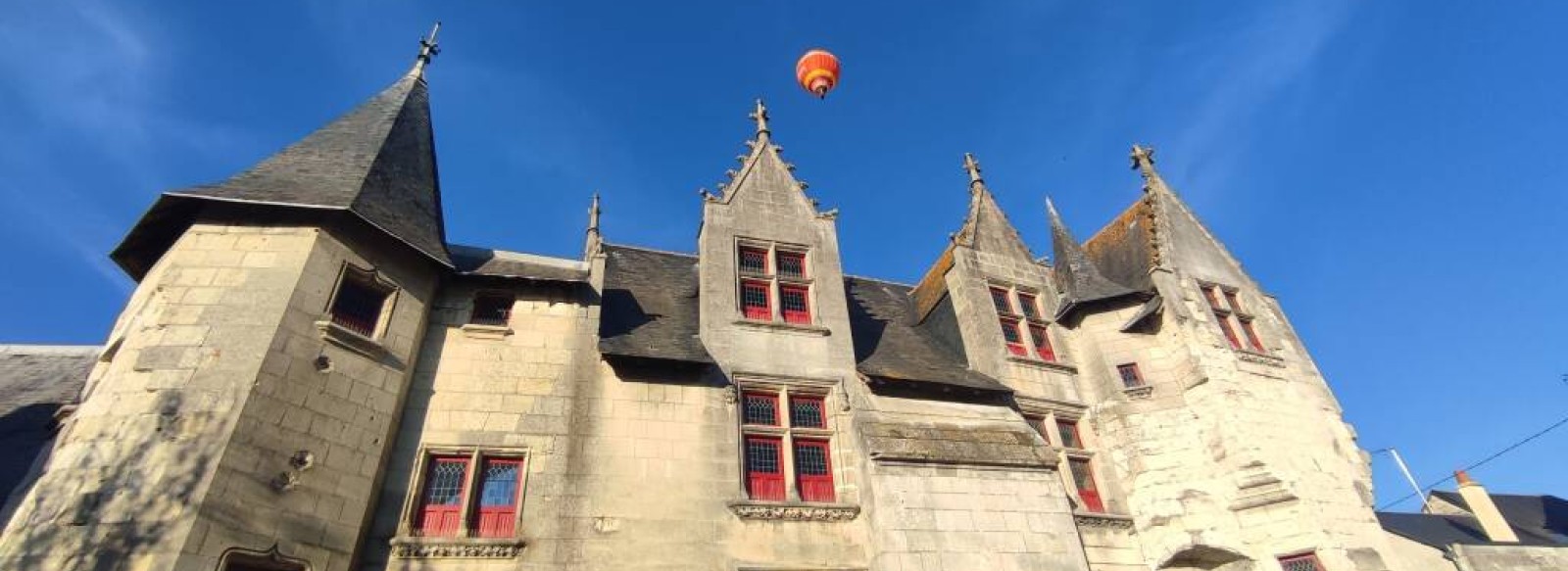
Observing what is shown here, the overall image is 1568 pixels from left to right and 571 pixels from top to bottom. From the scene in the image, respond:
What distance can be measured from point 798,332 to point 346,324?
21.1 feet

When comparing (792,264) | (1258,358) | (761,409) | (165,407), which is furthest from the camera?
(792,264)

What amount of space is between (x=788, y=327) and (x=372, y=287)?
605 centimetres

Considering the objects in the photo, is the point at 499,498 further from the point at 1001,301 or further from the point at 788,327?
the point at 1001,301

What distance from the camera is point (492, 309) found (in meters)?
11.8

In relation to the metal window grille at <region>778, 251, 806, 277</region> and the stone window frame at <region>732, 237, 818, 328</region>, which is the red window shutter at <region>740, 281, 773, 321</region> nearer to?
the stone window frame at <region>732, 237, 818, 328</region>

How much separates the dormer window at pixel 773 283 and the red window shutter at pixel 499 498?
4.35 metres

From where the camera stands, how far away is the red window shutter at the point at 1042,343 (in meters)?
14.4

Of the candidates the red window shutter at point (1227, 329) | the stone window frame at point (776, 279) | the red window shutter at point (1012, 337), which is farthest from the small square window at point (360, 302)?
the red window shutter at point (1227, 329)

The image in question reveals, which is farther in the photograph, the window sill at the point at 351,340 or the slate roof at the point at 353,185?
the slate roof at the point at 353,185

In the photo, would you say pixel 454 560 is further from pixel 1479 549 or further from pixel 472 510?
pixel 1479 549

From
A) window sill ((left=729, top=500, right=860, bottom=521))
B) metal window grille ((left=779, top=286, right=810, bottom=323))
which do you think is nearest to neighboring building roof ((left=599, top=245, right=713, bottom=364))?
metal window grille ((left=779, top=286, right=810, bottom=323))

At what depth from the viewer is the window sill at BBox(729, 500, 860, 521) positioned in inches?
402

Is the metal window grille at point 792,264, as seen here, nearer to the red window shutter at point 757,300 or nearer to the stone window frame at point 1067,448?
the red window shutter at point 757,300

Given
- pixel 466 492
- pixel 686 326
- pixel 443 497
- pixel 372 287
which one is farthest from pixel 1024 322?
pixel 372 287
